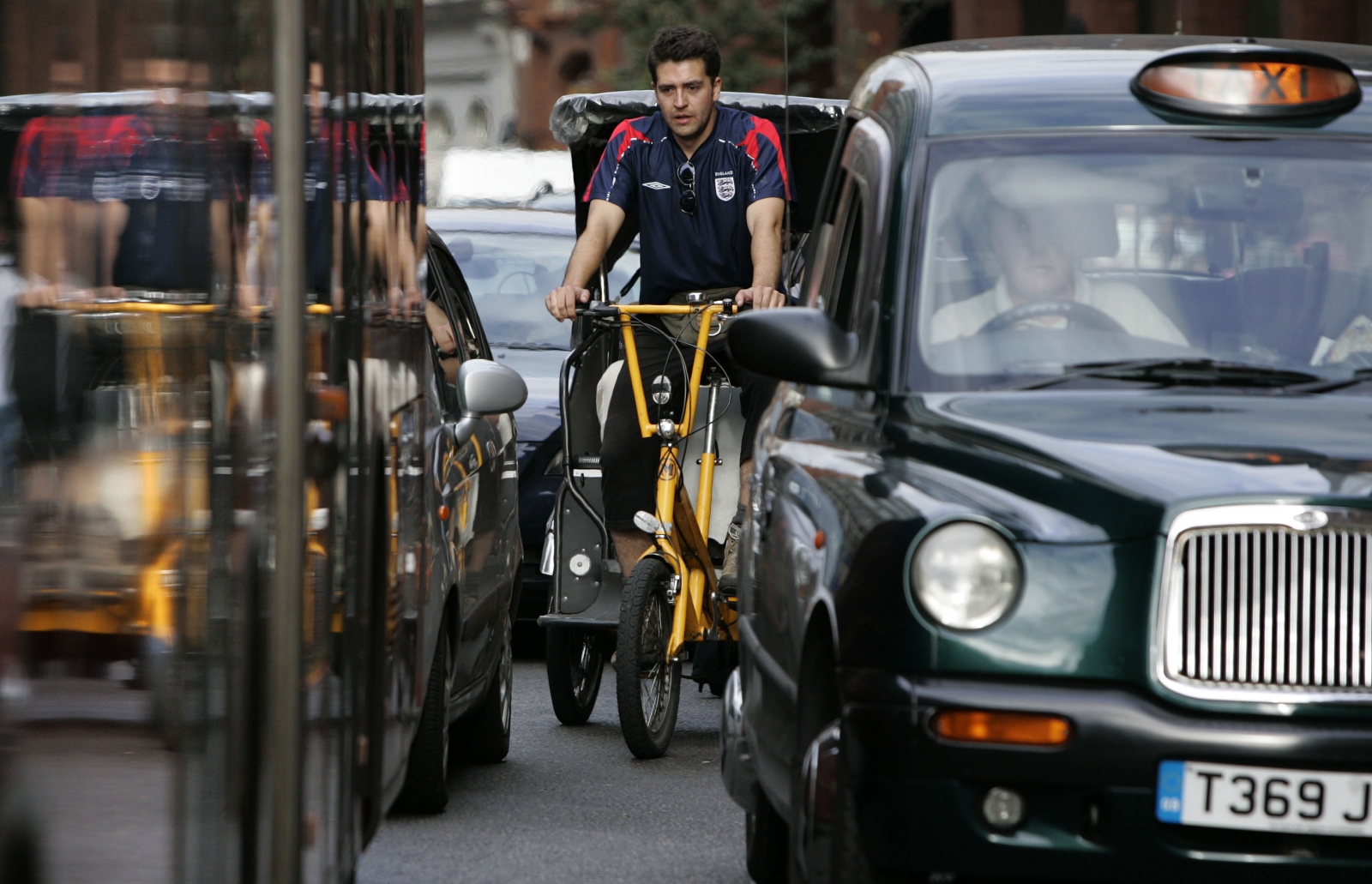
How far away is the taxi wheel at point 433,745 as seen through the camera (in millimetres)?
6605

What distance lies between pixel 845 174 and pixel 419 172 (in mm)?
1000

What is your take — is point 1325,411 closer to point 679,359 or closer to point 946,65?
point 946,65

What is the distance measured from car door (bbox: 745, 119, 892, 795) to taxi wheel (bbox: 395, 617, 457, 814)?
1.50 meters

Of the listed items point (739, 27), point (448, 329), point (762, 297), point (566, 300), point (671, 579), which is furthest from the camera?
point (739, 27)

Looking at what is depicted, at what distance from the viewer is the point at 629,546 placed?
838 centimetres

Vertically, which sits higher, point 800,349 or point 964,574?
point 800,349

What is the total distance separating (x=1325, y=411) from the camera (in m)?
4.21

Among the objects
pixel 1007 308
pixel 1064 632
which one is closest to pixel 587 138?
pixel 1007 308

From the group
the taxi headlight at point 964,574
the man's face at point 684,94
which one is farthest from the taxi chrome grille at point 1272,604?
the man's face at point 684,94

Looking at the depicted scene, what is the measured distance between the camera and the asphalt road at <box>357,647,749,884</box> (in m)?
6.05

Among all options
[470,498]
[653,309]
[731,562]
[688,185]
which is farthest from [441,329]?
[731,562]

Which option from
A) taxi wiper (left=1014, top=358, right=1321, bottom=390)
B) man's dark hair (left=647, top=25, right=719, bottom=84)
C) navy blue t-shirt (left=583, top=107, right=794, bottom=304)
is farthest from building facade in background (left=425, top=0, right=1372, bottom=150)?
taxi wiper (left=1014, top=358, right=1321, bottom=390)

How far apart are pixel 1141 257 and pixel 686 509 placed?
11.9 ft

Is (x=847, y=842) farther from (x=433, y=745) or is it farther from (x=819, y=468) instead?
(x=433, y=745)
